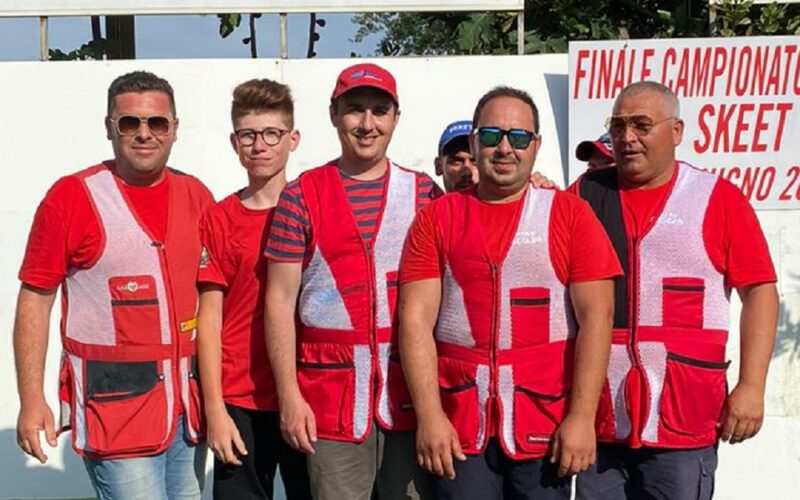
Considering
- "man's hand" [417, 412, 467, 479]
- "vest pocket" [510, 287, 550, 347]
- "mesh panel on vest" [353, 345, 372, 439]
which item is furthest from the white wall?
"man's hand" [417, 412, 467, 479]

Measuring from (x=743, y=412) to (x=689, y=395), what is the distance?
17cm

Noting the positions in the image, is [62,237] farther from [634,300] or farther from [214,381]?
[634,300]

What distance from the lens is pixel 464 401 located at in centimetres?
291

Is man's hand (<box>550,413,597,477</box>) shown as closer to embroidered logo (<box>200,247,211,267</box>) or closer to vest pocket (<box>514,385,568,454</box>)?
vest pocket (<box>514,385,568,454</box>)

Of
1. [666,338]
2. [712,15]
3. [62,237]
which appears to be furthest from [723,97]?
[62,237]

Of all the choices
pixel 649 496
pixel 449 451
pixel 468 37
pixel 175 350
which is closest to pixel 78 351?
pixel 175 350

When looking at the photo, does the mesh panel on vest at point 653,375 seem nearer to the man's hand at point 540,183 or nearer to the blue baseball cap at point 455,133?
the man's hand at point 540,183

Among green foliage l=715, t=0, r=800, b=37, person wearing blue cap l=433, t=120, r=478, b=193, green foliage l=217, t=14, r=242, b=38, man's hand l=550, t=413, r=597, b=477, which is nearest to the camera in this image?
man's hand l=550, t=413, r=597, b=477

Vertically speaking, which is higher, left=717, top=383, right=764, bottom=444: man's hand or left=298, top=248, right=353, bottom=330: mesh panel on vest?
left=298, top=248, right=353, bottom=330: mesh panel on vest

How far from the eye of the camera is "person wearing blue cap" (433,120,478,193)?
3559mm

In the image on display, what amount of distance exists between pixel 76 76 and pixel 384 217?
2.61 metres

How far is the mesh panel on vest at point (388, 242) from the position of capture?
3.02 m

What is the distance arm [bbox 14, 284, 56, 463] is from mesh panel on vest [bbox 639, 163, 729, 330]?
184 cm

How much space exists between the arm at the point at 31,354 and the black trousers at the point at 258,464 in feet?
1.86
